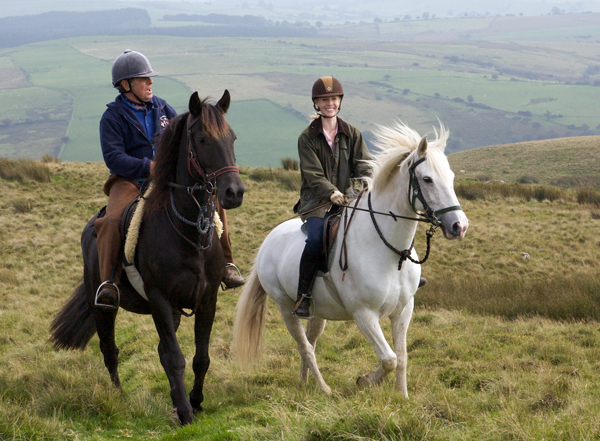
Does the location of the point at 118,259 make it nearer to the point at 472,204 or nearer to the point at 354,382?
the point at 354,382

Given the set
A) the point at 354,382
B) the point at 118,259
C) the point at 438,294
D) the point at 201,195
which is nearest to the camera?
the point at 201,195

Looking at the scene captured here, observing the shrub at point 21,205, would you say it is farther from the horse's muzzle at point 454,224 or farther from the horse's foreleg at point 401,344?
the horse's muzzle at point 454,224

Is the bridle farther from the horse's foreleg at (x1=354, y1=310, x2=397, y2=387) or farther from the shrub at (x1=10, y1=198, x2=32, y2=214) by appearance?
the shrub at (x1=10, y1=198, x2=32, y2=214)

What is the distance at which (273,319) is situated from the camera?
10281 millimetres

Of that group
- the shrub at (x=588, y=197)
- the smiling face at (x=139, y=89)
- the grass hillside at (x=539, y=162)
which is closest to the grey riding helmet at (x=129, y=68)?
the smiling face at (x=139, y=89)

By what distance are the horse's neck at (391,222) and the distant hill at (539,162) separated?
31.6 meters

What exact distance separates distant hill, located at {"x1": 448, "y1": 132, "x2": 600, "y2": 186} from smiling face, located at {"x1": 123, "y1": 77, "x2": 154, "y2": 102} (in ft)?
104

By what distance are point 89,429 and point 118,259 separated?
165 cm

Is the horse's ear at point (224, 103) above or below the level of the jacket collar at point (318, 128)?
above

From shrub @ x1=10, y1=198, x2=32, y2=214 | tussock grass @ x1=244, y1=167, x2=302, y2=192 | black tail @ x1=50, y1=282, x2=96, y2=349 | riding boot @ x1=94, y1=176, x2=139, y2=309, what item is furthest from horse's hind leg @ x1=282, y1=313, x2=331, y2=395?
tussock grass @ x1=244, y1=167, x2=302, y2=192

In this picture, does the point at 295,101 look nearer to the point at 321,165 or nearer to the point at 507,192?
the point at 507,192

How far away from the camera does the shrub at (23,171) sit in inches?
830

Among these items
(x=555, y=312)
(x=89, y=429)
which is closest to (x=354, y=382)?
(x=89, y=429)

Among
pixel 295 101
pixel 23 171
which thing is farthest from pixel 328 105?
pixel 295 101
